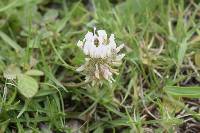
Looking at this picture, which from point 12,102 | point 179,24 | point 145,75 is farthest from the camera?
point 179,24

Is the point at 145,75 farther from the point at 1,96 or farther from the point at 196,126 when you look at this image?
the point at 1,96

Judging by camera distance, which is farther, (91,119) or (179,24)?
(179,24)

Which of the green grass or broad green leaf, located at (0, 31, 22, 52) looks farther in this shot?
broad green leaf, located at (0, 31, 22, 52)

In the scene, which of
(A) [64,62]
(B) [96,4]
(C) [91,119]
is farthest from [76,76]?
(B) [96,4]

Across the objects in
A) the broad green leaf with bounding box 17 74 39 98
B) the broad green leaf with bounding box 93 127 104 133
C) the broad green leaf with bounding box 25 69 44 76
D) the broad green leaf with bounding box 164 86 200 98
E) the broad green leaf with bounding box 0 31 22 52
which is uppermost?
the broad green leaf with bounding box 0 31 22 52

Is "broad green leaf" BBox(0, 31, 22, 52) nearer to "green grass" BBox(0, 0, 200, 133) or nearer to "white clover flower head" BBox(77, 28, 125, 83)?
"green grass" BBox(0, 0, 200, 133)

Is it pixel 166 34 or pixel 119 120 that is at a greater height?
pixel 166 34

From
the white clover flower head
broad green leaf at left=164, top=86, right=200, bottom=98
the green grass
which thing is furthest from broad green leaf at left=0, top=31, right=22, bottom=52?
broad green leaf at left=164, top=86, right=200, bottom=98
